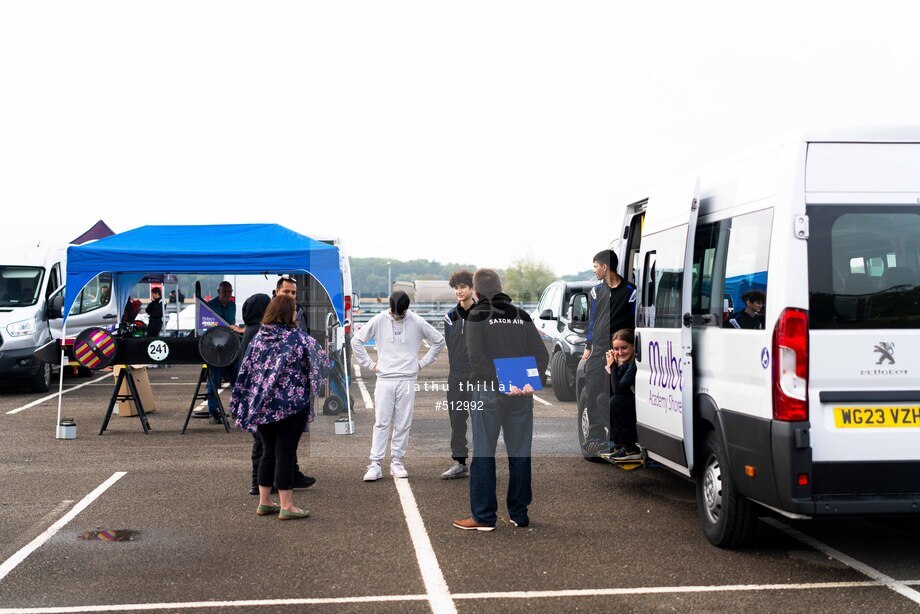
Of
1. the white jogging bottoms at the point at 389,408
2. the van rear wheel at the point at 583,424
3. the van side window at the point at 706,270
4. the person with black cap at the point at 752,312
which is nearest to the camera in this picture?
the person with black cap at the point at 752,312

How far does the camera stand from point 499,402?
7.02 metres

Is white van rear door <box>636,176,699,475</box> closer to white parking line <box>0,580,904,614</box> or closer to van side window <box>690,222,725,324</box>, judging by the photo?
van side window <box>690,222,725,324</box>

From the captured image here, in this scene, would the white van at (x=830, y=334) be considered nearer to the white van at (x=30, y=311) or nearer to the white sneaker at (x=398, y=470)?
the white sneaker at (x=398, y=470)

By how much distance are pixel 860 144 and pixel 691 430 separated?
208 cm

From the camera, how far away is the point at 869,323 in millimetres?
5344

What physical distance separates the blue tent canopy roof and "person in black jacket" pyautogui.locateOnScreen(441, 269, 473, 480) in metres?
3.37

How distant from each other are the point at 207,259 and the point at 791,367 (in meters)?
8.48

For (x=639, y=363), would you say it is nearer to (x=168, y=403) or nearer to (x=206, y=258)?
(x=206, y=258)

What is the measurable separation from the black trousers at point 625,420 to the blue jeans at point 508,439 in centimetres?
135

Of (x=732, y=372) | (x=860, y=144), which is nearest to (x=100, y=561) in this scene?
(x=732, y=372)

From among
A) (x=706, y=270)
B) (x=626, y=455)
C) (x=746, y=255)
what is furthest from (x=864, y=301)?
(x=626, y=455)

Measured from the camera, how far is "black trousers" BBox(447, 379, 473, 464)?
8.67 m

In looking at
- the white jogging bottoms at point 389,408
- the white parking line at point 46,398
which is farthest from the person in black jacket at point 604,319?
the white parking line at point 46,398

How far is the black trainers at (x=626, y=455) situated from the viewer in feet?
26.5
